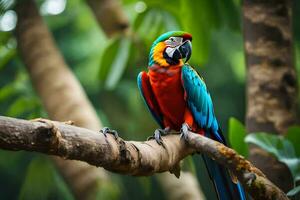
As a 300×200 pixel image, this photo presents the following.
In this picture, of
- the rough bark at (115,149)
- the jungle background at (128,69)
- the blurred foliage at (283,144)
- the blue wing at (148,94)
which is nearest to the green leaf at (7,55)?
the jungle background at (128,69)

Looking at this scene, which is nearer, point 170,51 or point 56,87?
point 170,51

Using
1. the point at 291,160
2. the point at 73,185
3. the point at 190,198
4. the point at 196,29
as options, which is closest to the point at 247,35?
the point at 196,29

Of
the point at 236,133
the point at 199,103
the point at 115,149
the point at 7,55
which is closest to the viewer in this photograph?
the point at 115,149

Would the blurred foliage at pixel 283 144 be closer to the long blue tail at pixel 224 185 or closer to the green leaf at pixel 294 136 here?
the green leaf at pixel 294 136

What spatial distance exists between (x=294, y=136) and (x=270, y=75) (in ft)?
1.20

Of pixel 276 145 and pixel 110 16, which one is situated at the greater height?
pixel 110 16

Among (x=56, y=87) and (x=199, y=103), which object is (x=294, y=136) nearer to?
(x=199, y=103)

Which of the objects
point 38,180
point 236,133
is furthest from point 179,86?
point 38,180

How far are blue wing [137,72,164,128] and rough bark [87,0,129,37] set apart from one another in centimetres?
93

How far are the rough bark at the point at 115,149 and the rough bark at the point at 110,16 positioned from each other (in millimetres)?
1598

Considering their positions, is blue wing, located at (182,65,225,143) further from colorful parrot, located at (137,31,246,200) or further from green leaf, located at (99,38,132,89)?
green leaf, located at (99,38,132,89)

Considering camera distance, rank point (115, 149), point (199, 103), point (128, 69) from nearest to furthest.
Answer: point (115, 149)
point (199, 103)
point (128, 69)

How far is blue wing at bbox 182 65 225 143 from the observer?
210 cm

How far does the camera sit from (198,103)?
83.1 inches
